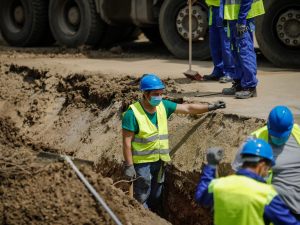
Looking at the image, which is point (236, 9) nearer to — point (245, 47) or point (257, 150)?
point (245, 47)

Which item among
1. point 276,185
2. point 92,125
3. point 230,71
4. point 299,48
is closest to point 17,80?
point 92,125

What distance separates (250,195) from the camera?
5.01 meters

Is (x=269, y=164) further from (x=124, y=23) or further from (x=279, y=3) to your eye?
(x=124, y=23)

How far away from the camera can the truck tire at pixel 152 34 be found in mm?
15355

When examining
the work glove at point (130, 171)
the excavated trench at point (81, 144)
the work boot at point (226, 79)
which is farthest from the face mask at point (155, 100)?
the work boot at point (226, 79)

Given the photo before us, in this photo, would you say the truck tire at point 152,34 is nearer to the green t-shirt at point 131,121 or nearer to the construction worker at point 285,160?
the green t-shirt at point 131,121

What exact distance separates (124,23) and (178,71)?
2909mm

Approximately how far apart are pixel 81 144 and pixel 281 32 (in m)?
3.94

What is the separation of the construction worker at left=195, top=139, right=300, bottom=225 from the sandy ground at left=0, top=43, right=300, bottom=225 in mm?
2169

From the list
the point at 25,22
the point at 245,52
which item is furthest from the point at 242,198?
the point at 25,22

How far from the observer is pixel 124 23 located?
14227mm

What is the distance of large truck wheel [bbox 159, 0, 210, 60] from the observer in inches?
495

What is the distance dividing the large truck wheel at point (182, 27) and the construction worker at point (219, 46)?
1.86 metres

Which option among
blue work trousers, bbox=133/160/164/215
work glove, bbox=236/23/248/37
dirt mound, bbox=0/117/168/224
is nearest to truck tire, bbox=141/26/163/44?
work glove, bbox=236/23/248/37
